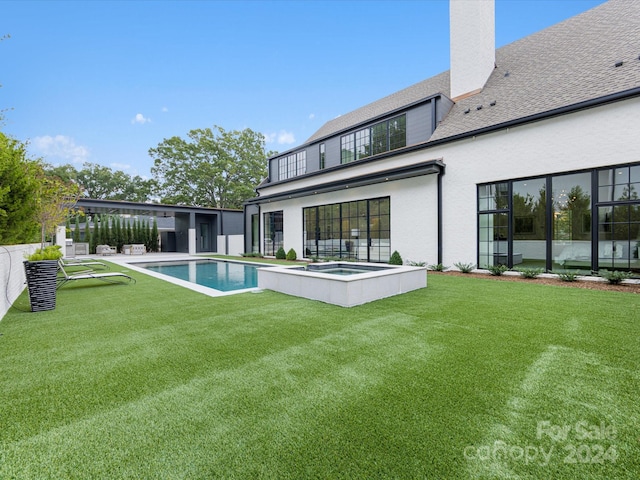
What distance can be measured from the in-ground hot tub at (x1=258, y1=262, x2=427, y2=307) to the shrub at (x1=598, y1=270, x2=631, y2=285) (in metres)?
4.29

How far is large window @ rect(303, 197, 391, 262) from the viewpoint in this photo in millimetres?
12586

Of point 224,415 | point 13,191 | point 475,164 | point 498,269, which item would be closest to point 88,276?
point 13,191

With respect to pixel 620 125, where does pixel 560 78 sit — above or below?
above

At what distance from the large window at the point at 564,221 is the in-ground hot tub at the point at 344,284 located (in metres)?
3.91

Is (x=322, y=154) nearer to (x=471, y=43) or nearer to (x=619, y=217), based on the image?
(x=471, y=43)

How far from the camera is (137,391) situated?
100 inches

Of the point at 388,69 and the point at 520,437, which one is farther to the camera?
the point at 388,69

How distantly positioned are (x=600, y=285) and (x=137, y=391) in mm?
9401

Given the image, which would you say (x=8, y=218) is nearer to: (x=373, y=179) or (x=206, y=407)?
(x=206, y=407)

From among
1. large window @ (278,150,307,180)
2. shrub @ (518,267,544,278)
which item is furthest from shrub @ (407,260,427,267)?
large window @ (278,150,307,180)

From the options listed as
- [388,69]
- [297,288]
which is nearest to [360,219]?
[297,288]

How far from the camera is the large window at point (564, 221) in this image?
7254mm

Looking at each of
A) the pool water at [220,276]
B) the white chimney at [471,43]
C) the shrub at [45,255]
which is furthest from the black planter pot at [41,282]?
the white chimney at [471,43]

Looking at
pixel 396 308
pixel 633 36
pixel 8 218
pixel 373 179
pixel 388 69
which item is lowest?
pixel 396 308
